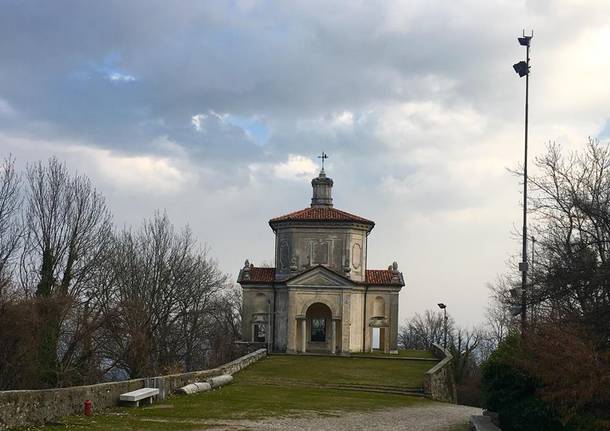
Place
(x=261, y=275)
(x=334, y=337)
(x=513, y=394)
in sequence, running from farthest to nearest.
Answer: (x=261, y=275), (x=334, y=337), (x=513, y=394)

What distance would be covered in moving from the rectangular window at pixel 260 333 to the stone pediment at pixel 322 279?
481cm

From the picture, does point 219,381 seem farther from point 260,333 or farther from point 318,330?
point 318,330

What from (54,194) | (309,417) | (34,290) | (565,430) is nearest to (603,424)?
(565,430)

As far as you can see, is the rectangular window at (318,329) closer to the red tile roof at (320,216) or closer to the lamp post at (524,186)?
the red tile roof at (320,216)

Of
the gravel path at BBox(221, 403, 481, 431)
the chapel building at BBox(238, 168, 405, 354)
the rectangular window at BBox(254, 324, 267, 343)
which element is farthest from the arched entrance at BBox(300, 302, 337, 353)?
the gravel path at BBox(221, 403, 481, 431)

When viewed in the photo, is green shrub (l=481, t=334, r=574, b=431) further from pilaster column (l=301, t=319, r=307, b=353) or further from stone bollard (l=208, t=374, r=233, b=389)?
pilaster column (l=301, t=319, r=307, b=353)

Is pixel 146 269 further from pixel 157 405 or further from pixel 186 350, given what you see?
pixel 157 405

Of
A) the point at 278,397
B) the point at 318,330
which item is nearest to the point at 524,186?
the point at 278,397

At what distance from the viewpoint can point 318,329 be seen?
2120 inches

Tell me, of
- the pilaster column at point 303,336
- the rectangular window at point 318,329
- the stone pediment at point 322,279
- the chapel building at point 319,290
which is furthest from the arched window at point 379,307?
the pilaster column at point 303,336

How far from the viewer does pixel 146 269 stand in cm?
5447

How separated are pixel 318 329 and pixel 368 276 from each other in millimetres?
5444

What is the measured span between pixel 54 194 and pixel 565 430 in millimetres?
31252

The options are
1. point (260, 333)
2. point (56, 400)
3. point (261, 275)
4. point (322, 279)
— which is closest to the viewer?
point (56, 400)
